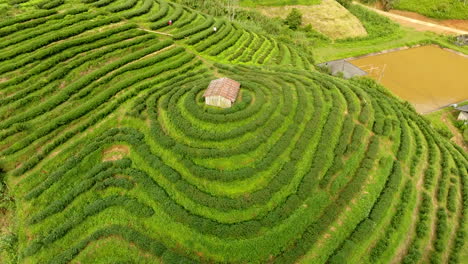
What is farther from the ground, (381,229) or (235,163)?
(235,163)

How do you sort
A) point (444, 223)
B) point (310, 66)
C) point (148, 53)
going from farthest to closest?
1. point (310, 66)
2. point (148, 53)
3. point (444, 223)

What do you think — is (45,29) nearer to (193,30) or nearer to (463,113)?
(193,30)

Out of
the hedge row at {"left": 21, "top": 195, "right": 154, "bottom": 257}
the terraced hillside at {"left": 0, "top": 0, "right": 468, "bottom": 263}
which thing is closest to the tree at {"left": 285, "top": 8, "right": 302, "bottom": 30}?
the terraced hillside at {"left": 0, "top": 0, "right": 468, "bottom": 263}

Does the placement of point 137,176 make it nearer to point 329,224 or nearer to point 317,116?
point 329,224

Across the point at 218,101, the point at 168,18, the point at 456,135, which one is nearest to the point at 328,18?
the point at 456,135

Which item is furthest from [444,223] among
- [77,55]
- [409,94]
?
[77,55]

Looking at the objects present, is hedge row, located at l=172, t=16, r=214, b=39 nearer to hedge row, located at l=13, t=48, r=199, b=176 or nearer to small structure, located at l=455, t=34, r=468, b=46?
hedge row, located at l=13, t=48, r=199, b=176

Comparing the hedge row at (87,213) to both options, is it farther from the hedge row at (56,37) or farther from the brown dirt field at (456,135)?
the brown dirt field at (456,135)
